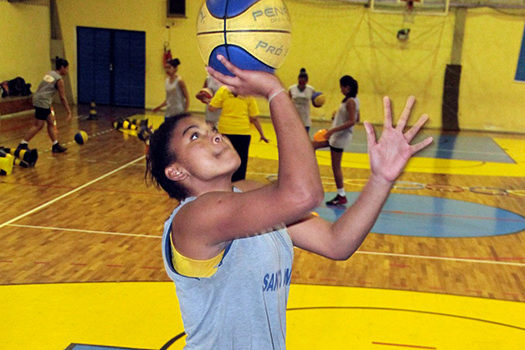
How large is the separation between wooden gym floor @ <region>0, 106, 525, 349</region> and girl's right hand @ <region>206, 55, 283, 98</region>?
2.90 metres

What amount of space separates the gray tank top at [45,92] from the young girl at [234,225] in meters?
9.89

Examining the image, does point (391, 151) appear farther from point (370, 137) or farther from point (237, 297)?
point (237, 297)

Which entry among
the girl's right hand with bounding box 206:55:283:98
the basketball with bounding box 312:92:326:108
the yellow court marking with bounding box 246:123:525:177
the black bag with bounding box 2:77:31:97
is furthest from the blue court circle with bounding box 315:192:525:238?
the black bag with bounding box 2:77:31:97

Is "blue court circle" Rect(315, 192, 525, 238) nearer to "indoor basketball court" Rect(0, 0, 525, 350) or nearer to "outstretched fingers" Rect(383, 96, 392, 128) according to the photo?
"indoor basketball court" Rect(0, 0, 525, 350)

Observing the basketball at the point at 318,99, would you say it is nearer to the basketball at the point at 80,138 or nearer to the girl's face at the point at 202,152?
the basketball at the point at 80,138

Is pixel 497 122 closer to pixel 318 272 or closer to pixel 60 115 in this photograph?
pixel 60 115

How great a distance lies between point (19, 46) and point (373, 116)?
1078cm

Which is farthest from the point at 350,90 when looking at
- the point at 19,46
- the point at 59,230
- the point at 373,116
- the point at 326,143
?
the point at 19,46

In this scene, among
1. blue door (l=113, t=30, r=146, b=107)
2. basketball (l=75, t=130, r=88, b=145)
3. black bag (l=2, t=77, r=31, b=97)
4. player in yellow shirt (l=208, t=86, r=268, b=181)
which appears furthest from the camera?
blue door (l=113, t=30, r=146, b=107)

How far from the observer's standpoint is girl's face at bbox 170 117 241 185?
6.72 feet

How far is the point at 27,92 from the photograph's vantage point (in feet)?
57.1

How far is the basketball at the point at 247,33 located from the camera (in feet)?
7.91

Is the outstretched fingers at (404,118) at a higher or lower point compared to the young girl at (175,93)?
higher

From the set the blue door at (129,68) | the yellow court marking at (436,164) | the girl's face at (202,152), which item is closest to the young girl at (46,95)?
the yellow court marking at (436,164)
